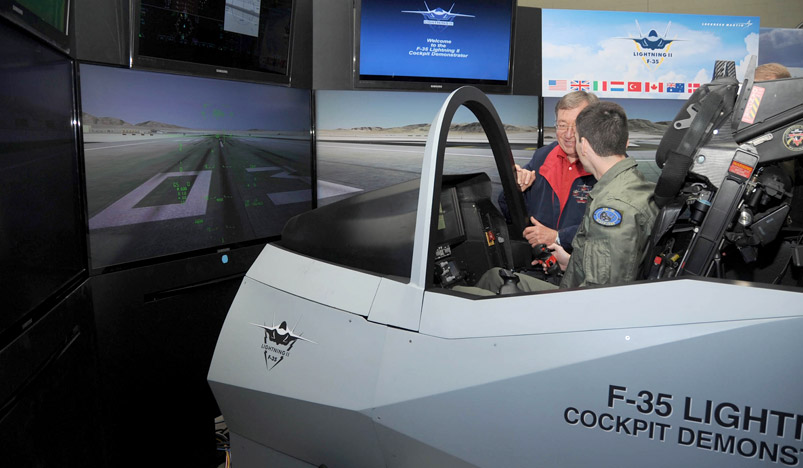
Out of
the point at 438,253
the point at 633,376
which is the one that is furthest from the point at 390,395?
the point at 438,253

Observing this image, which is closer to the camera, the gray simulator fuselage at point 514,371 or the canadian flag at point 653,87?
the gray simulator fuselage at point 514,371

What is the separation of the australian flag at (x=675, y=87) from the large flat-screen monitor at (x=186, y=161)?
7.74 ft

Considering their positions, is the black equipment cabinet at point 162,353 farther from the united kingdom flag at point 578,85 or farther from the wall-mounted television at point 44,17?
the united kingdom flag at point 578,85

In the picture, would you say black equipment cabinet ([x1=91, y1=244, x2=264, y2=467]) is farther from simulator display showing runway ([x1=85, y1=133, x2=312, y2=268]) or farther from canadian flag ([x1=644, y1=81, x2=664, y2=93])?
canadian flag ([x1=644, y1=81, x2=664, y2=93])

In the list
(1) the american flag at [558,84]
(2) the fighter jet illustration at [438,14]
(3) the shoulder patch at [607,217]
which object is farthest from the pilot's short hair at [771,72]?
(3) the shoulder patch at [607,217]

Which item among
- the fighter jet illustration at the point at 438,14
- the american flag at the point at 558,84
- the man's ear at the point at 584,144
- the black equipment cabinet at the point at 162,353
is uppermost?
the fighter jet illustration at the point at 438,14

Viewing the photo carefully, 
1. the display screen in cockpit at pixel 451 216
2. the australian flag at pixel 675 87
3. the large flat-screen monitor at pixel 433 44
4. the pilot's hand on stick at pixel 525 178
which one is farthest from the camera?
the australian flag at pixel 675 87

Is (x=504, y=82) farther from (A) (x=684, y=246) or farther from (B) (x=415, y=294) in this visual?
(B) (x=415, y=294)

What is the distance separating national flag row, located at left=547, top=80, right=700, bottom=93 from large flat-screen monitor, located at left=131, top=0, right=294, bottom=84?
5.70ft

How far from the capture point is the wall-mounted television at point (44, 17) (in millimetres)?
1378

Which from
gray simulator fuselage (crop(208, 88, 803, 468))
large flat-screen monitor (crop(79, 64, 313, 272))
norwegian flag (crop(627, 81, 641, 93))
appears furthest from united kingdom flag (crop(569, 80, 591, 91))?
gray simulator fuselage (crop(208, 88, 803, 468))

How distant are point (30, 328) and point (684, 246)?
182cm

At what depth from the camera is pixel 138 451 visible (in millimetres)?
2512

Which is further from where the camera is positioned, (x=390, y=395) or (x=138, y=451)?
(x=138, y=451)
